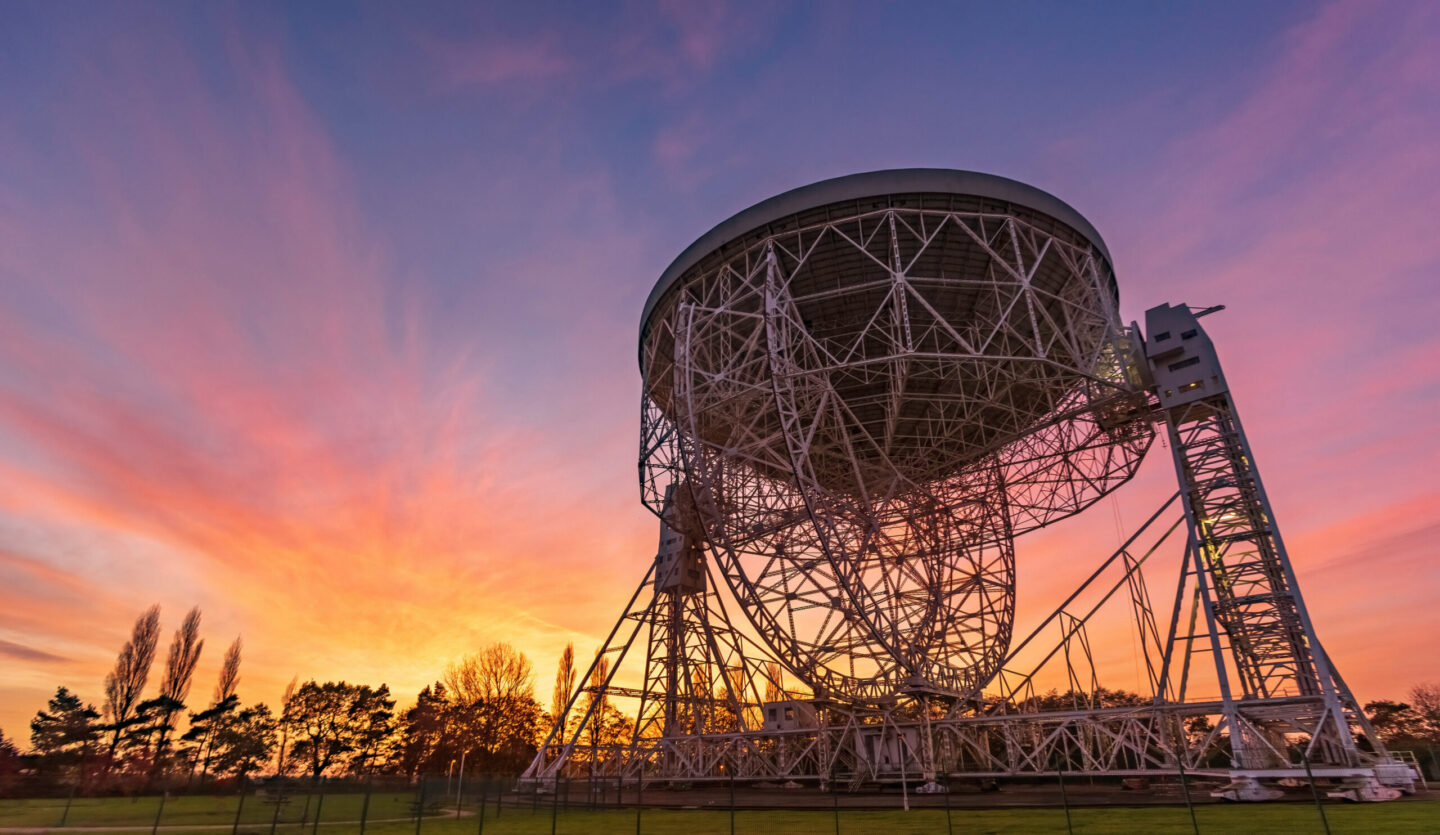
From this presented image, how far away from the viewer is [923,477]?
94.2ft

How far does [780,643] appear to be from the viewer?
70.9 ft

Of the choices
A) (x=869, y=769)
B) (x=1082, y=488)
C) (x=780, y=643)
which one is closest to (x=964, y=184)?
(x=1082, y=488)

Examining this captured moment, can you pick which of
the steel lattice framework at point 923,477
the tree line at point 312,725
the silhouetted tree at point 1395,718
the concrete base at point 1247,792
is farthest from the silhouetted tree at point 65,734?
the silhouetted tree at point 1395,718

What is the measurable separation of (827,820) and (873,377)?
13786 mm

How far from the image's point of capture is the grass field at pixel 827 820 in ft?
Answer: 38.9

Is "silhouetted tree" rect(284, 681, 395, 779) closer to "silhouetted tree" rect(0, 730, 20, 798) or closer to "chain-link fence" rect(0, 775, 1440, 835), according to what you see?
"silhouetted tree" rect(0, 730, 20, 798)

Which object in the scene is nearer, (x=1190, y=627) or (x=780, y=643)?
(x=1190, y=627)

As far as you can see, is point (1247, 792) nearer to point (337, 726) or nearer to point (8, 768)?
point (8, 768)

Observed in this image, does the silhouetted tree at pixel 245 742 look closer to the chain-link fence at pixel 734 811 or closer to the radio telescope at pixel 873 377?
the chain-link fence at pixel 734 811

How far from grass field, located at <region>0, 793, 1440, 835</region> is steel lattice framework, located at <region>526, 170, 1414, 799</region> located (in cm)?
→ 334

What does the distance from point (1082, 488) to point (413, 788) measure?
23372 mm

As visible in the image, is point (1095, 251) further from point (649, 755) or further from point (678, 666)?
point (649, 755)

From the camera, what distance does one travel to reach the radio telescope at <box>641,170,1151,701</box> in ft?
66.2

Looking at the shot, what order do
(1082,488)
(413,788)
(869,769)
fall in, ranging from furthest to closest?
(1082,488) < (869,769) < (413,788)
